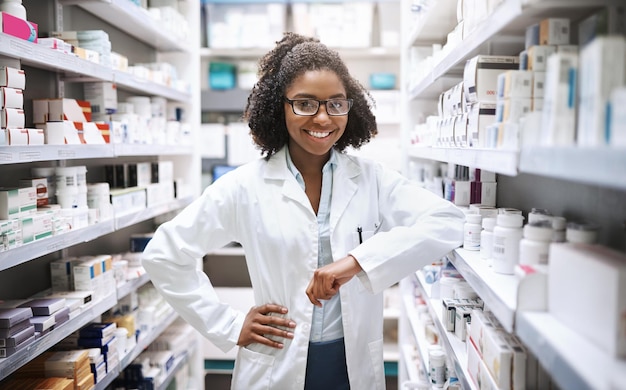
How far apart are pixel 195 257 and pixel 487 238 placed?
100 cm

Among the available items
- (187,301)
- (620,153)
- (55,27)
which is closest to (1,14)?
(55,27)

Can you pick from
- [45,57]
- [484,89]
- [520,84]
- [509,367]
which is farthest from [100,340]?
[520,84]

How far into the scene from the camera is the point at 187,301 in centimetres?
185

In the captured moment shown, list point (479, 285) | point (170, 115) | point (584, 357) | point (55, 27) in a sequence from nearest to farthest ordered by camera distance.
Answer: point (584, 357), point (479, 285), point (55, 27), point (170, 115)

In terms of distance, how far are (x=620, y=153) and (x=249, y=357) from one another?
1.49 meters

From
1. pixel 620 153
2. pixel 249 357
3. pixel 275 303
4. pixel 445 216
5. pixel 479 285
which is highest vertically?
pixel 620 153

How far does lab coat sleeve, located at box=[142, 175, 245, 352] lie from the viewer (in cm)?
181

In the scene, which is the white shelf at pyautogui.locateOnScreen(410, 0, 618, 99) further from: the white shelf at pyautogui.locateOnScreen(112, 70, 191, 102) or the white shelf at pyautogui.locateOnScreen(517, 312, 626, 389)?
the white shelf at pyautogui.locateOnScreen(112, 70, 191, 102)

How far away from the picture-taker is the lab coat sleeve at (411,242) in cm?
165

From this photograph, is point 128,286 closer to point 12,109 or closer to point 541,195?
point 12,109

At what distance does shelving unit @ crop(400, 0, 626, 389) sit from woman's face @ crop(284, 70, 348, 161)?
42 cm

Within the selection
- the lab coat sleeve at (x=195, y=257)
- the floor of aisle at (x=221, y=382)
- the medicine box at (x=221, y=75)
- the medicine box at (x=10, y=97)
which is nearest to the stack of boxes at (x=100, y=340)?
the lab coat sleeve at (x=195, y=257)

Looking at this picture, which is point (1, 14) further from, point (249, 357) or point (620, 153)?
point (620, 153)

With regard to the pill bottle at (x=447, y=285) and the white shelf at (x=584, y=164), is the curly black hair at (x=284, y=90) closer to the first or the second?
the pill bottle at (x=447, y=285)
